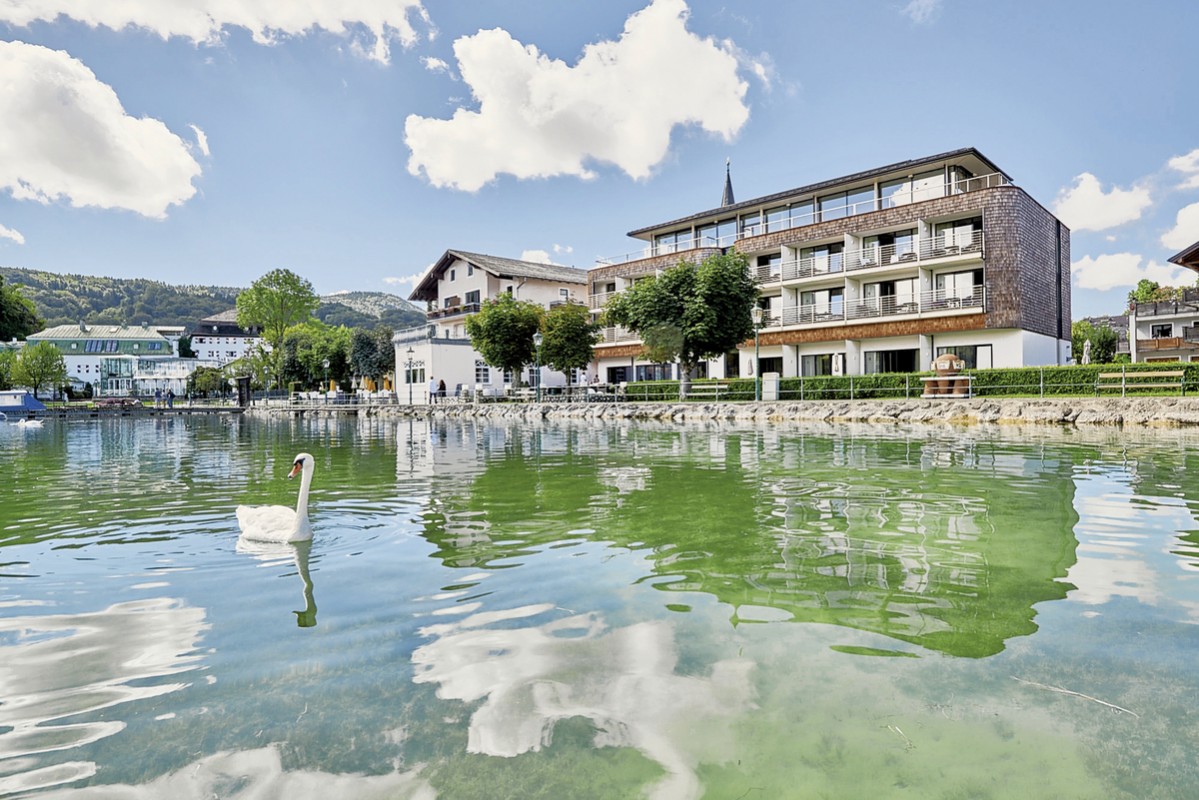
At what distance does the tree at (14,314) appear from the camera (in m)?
49.8

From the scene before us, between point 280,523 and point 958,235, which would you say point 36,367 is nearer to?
point 958,235

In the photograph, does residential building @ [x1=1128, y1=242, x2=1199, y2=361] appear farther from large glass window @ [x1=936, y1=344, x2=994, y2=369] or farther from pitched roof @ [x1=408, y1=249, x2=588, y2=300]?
pitched roof @ [x1=408, y1=249, x2=588, y2=300]

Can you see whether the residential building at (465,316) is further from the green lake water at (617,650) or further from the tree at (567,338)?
the green lake water at (617,650)

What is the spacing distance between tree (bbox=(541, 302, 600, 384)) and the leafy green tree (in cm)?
6060

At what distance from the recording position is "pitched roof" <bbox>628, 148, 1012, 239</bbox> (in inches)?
1430

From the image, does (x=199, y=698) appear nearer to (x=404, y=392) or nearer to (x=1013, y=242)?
(x=1013, y=242)

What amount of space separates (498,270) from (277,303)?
2749 cm

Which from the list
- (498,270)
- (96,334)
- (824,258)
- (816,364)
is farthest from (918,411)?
(96,334)

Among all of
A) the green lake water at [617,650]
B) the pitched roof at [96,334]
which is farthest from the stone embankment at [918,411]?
the pitched roof at [96,334]

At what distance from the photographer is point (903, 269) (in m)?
38.0

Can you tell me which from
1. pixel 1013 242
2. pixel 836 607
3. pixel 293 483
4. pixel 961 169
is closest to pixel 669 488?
pixel 836 607

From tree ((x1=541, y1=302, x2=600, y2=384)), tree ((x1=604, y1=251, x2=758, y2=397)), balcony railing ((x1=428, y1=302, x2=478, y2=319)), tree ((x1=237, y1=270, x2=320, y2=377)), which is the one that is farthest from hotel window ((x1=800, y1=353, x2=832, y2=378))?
tree ((x1=237, y1=270, x2=320, y2=377))

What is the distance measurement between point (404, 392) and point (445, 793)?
55.2 meters

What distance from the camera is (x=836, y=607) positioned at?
14.1 feet
